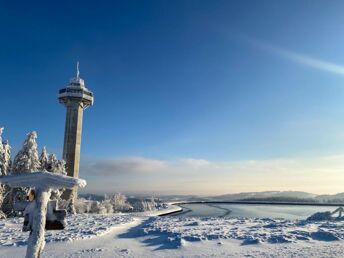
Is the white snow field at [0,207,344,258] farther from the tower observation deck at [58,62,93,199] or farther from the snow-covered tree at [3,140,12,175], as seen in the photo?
the tower observation deck at [58,62,93,199]

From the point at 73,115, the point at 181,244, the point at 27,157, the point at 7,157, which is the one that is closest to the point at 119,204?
the point at 73,115

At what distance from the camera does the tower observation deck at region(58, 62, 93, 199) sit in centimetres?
5888

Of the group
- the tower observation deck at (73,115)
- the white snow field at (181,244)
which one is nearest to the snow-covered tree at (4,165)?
the white snow field at (181,244)

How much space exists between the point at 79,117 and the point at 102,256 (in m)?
50.8

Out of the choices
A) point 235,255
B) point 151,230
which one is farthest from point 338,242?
point 151,230

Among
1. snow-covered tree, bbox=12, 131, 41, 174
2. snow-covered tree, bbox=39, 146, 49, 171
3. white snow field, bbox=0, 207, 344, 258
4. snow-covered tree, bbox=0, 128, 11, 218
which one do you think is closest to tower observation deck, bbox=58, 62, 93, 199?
snow-covered tree, bbox=39, 146, 49, 171

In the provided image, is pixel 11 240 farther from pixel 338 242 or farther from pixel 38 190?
pixel 338 242

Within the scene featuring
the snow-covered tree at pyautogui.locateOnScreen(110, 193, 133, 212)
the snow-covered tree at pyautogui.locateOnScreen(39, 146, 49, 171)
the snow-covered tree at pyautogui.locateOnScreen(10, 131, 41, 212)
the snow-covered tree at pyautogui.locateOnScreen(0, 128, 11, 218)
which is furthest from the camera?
the snow-covered tree at pyautogui.locateOnScreen(110, 193, 133, 212)

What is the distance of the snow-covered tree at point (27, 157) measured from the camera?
37219 millimetres

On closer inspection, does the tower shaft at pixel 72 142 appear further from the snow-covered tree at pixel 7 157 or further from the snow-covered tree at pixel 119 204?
the snow-covered tree at pixel 7 157

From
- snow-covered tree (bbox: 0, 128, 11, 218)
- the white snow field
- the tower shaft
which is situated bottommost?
the white snow field

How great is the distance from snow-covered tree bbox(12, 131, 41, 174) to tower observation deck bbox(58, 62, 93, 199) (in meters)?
19.2

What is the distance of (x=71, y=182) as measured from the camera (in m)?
8.80

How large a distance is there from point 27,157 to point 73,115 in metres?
23.8
